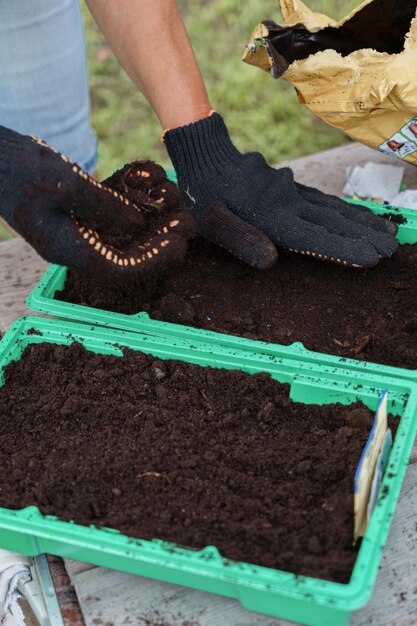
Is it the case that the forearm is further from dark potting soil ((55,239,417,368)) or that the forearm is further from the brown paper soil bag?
dark potting soil ((55,239,417,368))

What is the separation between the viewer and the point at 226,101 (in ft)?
9.87

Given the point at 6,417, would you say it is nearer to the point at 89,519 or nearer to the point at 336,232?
the point at 89,519

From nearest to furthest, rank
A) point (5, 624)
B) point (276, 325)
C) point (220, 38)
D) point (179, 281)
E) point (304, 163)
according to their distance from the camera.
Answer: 1. point (5, 624)
2. point (276, 325)
3. point (179, 281)
4. point (304, 163)
5. point (220, 38)

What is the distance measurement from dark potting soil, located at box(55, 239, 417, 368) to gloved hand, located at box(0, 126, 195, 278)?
21cm

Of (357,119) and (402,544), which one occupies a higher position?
(357,119)

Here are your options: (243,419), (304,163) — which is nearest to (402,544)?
(243,419)

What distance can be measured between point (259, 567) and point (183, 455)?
0.26 m

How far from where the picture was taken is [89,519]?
1083mm

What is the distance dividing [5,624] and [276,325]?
2.43ft

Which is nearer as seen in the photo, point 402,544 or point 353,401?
point 402,544

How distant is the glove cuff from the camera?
1514 millimetres

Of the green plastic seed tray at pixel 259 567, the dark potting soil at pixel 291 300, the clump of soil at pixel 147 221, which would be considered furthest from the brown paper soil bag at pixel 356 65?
the green plastic seed tray at pixel 259 567

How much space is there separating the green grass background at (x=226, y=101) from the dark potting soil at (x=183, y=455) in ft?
4.84

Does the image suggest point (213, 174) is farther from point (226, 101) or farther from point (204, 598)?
point (226, 101)
